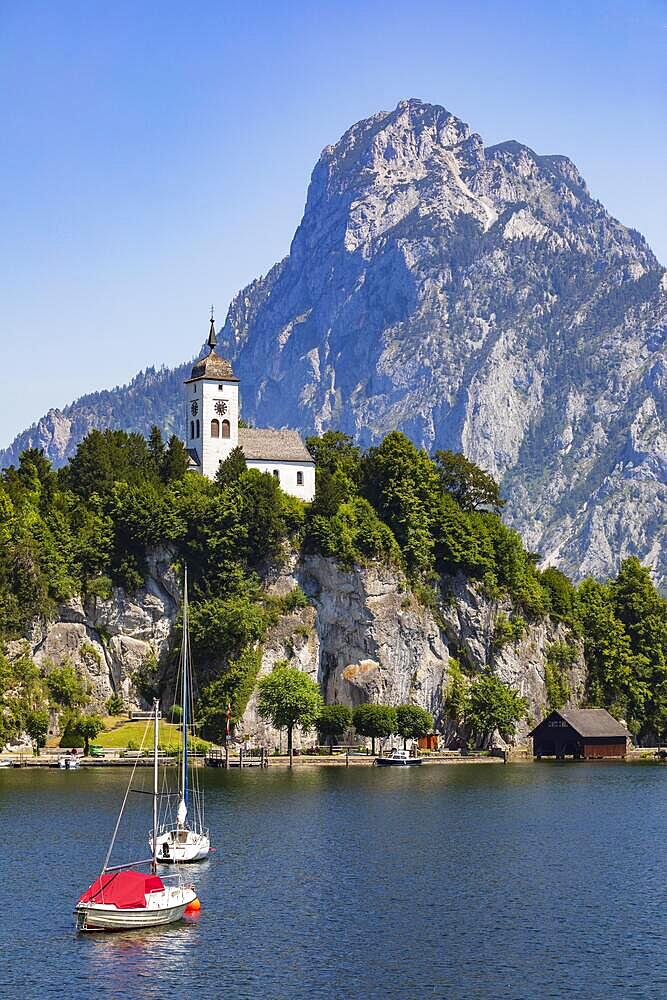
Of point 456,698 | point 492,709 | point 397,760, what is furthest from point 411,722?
point 397,760

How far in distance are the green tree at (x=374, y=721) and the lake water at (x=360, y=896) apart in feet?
105

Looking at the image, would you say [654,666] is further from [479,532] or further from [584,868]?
[584,868]

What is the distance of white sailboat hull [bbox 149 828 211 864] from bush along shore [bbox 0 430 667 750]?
6247 cm

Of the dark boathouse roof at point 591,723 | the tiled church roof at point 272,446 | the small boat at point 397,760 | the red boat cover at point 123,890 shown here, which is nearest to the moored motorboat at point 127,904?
the red boat cover at point 123,890

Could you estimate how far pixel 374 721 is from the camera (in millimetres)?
154875

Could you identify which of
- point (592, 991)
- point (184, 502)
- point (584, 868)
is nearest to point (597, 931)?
point (592, 991)

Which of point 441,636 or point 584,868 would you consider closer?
point 584,868

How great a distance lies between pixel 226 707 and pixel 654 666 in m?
62.4

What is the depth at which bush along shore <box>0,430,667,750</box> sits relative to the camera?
153625 mm

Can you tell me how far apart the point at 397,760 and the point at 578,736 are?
104 feet

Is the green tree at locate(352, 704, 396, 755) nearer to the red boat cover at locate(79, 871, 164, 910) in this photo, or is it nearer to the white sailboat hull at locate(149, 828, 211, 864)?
the white sailboat hull at locate(149, 828, 211, 864)

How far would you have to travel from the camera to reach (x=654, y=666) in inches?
7362

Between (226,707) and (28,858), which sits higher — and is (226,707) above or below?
above

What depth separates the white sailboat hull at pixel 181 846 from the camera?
80.6m
